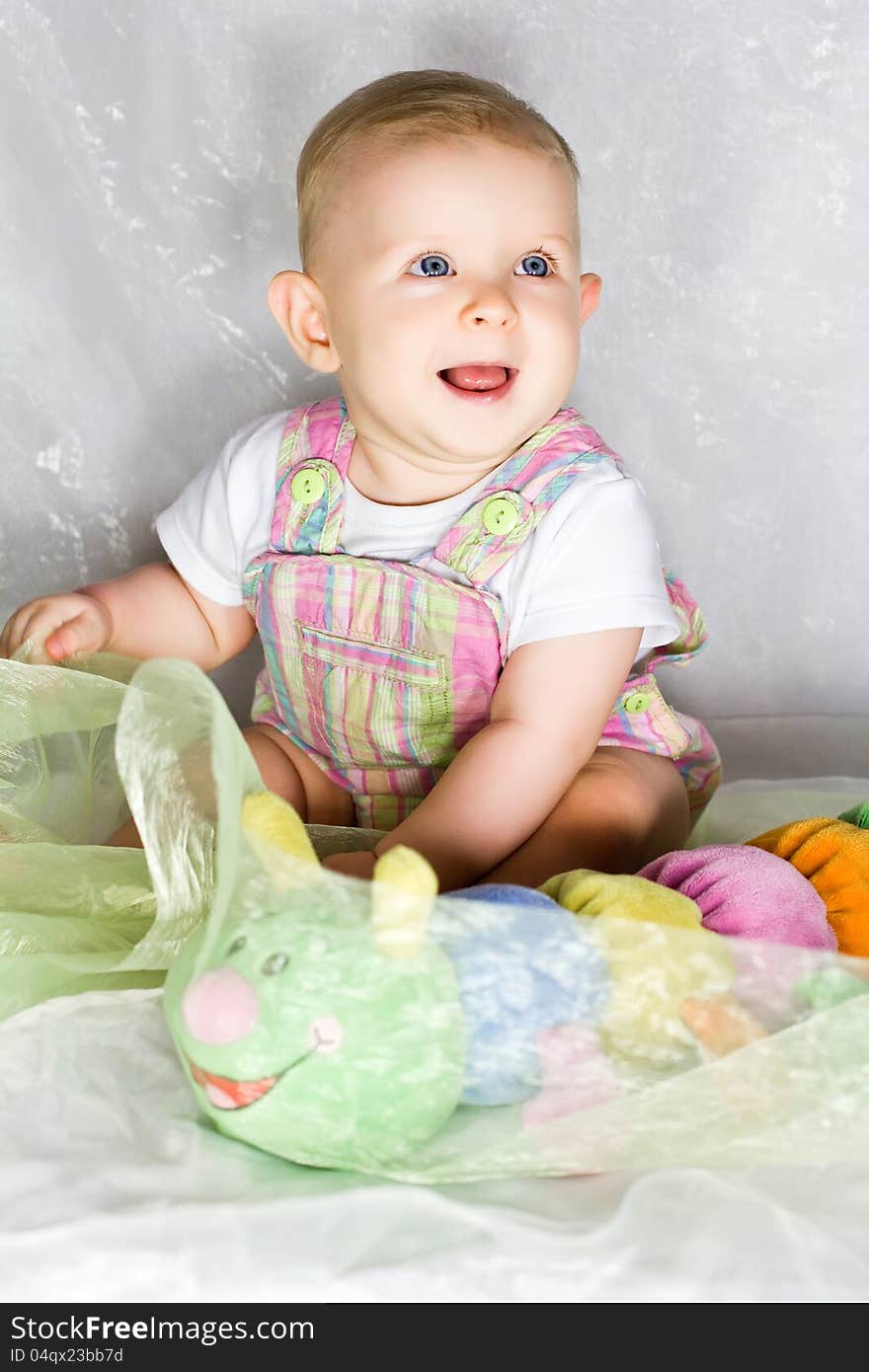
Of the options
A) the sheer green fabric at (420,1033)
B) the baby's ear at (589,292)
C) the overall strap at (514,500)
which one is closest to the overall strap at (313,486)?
the overall strap at (514,500)

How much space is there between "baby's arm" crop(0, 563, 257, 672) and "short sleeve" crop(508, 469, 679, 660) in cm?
30

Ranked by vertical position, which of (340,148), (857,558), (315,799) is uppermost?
(340,148)

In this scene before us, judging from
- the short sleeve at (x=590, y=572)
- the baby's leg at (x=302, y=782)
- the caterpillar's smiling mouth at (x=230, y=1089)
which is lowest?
the baby's leg at (x=302, y=782)

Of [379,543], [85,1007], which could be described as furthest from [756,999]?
[379,543]

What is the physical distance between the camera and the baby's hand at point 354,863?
90 centimetres

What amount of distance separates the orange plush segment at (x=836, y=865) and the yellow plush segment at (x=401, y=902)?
1.03 feet

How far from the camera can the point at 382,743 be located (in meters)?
1.17

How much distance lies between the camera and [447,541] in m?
1.13

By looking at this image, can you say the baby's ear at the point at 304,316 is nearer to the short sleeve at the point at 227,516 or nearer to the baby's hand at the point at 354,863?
the short sleeve at the point at 227,516

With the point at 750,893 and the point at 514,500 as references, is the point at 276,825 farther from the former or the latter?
the point at 514,500

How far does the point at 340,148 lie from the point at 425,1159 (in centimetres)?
70

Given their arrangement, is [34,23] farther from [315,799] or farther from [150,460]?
[315,799]

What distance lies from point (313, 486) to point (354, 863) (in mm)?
369

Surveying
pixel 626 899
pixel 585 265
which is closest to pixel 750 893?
pixel 626 899
